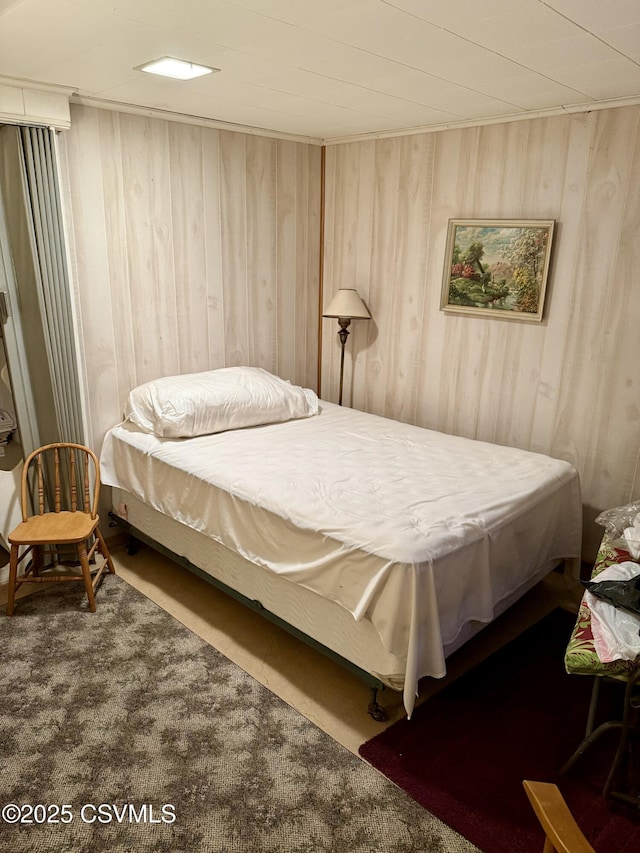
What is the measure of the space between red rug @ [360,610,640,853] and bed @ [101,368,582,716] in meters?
0.25

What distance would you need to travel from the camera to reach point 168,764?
2.10 metres

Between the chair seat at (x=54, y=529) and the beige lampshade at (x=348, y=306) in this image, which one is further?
the beige lampshade at (x=348, y=306)

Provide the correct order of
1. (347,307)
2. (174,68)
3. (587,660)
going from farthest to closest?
1. (347,307)
2. (174,68)
3. (587,660)

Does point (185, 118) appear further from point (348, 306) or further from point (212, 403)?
point (212, 403)

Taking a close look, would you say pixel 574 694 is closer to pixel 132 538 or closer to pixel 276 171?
pixel 132 538

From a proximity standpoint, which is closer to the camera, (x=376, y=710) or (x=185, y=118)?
(x=376, y=710)

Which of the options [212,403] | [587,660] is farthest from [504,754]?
[212,403]

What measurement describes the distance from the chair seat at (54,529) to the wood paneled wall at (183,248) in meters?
0.50

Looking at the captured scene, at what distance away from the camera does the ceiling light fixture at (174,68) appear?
2.37 meters

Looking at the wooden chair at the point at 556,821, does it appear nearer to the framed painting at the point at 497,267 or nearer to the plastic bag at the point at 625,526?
the plastic bag at the point at 625,526

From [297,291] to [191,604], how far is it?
222cm

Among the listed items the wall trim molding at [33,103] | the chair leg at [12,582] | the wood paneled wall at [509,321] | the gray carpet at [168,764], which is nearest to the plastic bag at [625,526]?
the wood paneled wall at [509,321]

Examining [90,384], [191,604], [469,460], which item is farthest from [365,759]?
[90,384]

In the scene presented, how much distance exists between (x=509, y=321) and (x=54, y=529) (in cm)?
261
